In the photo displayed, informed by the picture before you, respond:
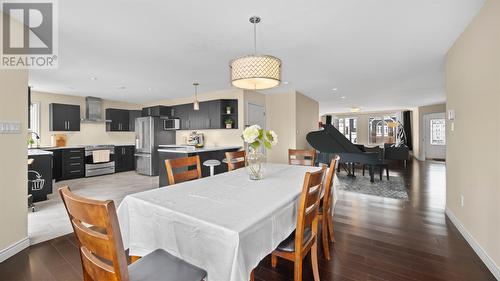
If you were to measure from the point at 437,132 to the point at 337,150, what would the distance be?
277 inches

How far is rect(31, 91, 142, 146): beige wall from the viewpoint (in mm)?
5961

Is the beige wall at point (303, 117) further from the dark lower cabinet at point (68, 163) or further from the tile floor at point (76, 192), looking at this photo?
the dark lower cabinet at point (68, 163)

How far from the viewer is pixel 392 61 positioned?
12.0 feet

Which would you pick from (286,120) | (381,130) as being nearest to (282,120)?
(286,120)

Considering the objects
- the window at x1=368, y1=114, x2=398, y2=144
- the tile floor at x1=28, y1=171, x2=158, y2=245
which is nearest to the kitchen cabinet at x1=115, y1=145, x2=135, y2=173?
the tile floor at x1=28, y1=171, x2=158, y2=245

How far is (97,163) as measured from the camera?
20.5 feet

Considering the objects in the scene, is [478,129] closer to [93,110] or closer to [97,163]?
[97,163]

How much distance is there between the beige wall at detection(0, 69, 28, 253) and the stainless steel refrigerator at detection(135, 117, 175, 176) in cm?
409

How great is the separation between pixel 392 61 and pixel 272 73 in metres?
2.82

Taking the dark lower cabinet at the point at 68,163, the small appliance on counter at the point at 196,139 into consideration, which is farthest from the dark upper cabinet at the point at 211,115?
the dark lower cabinet at the point at 68,163

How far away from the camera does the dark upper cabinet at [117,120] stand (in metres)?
7.21

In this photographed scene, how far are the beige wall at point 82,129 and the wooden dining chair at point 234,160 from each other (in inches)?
240

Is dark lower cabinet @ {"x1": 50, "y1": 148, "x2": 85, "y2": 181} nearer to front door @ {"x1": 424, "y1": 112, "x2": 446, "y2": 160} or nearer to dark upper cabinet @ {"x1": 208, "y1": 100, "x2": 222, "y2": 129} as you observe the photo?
dark upper cabinet @ {"x1": 208, "y1": 100, "x2": 222, "y2": 129}

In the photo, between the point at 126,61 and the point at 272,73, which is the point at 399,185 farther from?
the point at 126,61
